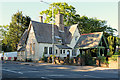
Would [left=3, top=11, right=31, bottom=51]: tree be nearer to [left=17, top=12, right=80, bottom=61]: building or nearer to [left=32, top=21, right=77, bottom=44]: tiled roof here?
[left=17, top=12, right=80, bottom=61]: building

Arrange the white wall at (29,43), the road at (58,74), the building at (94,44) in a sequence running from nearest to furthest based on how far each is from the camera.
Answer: the road at (58,74), the building at (94,44), the white wall at (29,43)

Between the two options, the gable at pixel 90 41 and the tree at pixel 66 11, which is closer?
the gable at pixel 90 41

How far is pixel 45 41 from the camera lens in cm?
3703

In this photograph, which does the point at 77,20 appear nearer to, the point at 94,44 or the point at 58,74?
the point at 94,44

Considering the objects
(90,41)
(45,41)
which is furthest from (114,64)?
(45,41)

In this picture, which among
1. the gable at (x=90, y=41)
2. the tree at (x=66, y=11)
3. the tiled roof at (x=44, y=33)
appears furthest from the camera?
the tree at (x=66, y=11)

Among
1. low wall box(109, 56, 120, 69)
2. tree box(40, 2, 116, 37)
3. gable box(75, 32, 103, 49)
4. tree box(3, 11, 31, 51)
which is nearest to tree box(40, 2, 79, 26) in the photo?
tree box(40, 2, 116, 37)

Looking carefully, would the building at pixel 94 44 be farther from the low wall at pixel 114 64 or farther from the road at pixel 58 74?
the road at pixel 58 74

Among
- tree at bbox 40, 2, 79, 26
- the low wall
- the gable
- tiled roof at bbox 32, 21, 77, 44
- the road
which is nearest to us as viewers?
the road

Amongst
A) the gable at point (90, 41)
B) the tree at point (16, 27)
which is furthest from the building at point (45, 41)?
the tree at point (16, 27)

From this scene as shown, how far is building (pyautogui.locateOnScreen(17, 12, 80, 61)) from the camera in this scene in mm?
36631

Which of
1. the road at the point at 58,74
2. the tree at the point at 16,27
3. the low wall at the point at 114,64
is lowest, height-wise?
the road at the point at 58,74

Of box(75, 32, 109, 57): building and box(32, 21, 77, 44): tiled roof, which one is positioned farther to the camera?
box(32, 21, 77, 44): tiled roof

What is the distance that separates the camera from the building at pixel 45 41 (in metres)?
36.6
